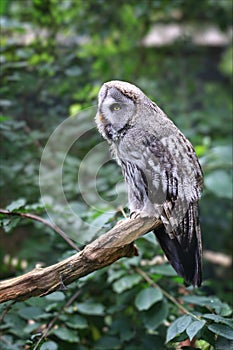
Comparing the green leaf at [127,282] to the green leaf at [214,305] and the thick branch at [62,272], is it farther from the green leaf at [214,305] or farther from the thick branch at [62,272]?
the thick branch at [62,272]

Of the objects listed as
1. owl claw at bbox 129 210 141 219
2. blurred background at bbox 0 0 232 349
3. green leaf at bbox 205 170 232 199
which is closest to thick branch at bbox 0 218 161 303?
owl claw at bbox 129 210 141 219

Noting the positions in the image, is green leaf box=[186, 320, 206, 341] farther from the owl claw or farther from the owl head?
the owl head

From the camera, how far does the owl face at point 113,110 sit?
1.38 meters

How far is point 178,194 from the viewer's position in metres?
1.41

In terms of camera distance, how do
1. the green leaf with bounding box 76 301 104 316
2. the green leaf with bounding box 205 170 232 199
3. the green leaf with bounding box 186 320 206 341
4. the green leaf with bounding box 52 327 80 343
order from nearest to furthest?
the green leaf with bounding box 186 320 206 341 < the green leaf with bounding box 52 327 80 343 < the green leaf with bounding box 76 301 104 316 < the green leaf with bounding box 205 170 232 199

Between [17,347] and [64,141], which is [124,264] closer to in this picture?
[17,347]

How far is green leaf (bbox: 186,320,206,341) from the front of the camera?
1.21m

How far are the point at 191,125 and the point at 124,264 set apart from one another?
4.94ft

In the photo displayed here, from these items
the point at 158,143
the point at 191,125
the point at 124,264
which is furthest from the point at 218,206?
the point at 158,143

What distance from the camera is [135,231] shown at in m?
1.29

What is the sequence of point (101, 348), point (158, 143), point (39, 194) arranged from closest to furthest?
point (158, 143) < point (101, 348) < point (39, 194)

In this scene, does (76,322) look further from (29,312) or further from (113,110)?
(113,110)

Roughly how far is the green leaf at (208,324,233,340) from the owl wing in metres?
0.23

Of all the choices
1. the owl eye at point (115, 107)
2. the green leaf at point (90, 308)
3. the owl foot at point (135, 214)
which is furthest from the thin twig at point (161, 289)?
the owl eye at point (115, 107)
